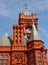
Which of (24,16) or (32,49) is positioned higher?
(24,16)

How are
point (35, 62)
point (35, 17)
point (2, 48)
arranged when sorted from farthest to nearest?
point (35, 17) → point (2, 48) → point (35, 62)

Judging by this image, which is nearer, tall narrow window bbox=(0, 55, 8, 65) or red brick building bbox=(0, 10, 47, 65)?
red brick building bbox=(0, 10, 47, 65)

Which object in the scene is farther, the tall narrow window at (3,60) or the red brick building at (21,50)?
the tall narrow window at (3,60)

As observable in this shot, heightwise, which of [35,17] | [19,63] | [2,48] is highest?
[35,17]

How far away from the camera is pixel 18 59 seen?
51.8 meters

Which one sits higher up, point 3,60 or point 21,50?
point 21,50

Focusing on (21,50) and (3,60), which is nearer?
(3,60)

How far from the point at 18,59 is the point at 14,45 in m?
3.35

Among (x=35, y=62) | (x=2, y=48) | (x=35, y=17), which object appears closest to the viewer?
(x=35, y=62)

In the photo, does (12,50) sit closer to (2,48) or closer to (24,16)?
(2,48)

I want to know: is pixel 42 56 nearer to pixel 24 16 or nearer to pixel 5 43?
pixel 5 43

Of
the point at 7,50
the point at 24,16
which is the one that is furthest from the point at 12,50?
the point at 24,16

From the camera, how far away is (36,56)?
50.0m

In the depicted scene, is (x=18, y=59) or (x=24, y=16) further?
(x=24, y=16)
